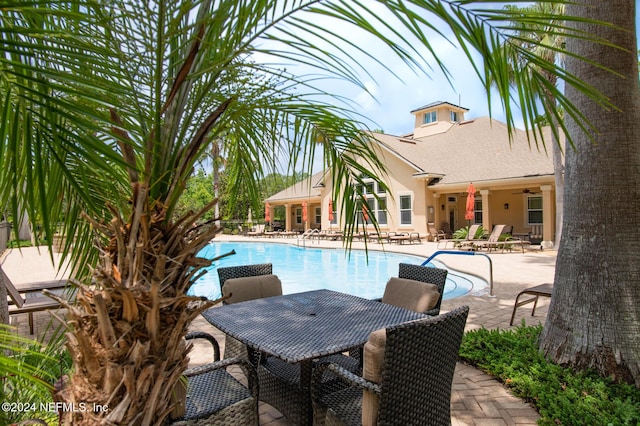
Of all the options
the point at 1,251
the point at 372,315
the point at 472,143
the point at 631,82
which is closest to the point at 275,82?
the point at 372,315

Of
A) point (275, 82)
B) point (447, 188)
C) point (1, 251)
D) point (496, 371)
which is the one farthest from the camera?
point (447, 188)

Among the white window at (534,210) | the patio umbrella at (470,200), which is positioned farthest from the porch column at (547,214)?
the white window at (534,210)

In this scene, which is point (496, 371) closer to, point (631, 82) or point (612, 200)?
point (612, 200)

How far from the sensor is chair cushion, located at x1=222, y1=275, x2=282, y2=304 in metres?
4.20

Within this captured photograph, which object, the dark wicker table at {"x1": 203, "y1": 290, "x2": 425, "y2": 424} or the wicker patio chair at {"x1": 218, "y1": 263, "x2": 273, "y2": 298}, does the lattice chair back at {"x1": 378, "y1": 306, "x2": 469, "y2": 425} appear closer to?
the dark wicker table at {"x1": 203, "y1": 290, "x2": 425, "y2": 424}

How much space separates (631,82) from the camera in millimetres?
3475

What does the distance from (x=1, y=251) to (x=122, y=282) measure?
60.3 feet

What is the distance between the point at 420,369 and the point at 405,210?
774 inches

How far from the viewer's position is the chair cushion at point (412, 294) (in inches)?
149

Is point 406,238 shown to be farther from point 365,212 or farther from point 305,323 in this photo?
point 305,323

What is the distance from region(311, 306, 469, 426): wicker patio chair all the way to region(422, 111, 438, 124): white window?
1092 inches

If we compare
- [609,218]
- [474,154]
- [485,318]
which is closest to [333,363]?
[609,218]

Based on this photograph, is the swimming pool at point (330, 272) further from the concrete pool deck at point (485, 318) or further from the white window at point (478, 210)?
the white window at point (478, 210)

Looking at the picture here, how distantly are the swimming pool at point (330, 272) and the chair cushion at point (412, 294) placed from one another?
3122mm
